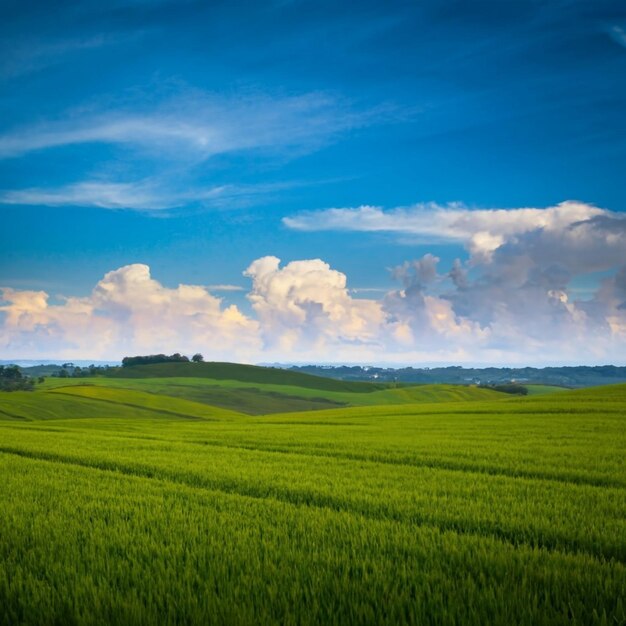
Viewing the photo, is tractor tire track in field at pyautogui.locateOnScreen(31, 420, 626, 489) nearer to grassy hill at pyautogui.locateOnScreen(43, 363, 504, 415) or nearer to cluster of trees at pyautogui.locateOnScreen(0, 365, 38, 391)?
grassy hill at pyautogui.locateOnScreen(43, 363, 504, 415)

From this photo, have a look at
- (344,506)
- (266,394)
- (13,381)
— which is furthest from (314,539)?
(13,381)

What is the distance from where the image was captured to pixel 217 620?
4.98 meters

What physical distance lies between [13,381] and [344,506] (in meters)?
175

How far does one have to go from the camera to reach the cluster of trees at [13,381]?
149375 mm

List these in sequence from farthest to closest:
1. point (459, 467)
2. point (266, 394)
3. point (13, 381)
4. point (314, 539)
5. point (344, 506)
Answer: point (266, 394)
point (13, 381)
point (459, 467)
point (344, 506)
point (314, 539)

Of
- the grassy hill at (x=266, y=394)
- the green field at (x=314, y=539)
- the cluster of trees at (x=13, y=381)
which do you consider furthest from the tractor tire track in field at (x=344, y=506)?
the cluster of trees at (x=13, y=381)

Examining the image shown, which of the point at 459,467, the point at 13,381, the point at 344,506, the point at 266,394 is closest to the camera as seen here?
A: the point at 344,506

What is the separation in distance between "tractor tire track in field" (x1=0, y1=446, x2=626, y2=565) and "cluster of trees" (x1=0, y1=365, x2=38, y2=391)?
152 meters

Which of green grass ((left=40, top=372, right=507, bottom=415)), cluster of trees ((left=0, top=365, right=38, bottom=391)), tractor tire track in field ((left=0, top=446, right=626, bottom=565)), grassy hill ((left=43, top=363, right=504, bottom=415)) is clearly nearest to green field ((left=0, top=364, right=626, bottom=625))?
tractor tire track in field ((left=0, top=446, right=626, bottom=565))

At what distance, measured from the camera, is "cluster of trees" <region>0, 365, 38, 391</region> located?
149375mm

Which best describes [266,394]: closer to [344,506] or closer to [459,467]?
[459,467]

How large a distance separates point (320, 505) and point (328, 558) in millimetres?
3987

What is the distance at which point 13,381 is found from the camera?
160 metres

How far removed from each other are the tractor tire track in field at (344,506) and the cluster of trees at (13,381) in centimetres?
15186
